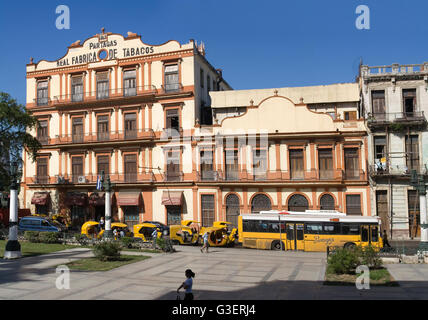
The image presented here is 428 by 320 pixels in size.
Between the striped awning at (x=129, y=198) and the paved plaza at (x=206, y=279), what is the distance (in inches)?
501

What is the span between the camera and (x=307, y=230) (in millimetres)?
25719

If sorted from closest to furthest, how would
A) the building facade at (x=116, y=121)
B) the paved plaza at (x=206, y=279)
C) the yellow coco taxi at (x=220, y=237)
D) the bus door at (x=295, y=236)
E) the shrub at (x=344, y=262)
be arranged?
the paved plaza at (x=206, y=279), the shrub at (x=344, y=262), the bus door at (x=295, y=236), the yellow coco taxi at (x=220, y=237), the building facade at (x=116, y=121)

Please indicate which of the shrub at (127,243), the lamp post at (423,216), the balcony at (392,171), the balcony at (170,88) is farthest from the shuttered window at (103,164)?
the lamp post at (423,216)

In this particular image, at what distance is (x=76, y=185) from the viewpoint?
125 ft

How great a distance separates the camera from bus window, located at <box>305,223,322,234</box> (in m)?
25.4

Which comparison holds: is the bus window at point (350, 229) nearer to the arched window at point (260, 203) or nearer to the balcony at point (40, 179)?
the arched window at point (260, 203)

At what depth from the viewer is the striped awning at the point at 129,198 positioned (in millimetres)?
35897

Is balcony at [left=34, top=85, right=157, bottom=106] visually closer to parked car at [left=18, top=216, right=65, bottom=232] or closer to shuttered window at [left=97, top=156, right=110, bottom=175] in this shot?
shuttered window at [left=97, top=156, right=110, bottom=175]

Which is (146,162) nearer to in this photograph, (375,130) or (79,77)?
(79,77)

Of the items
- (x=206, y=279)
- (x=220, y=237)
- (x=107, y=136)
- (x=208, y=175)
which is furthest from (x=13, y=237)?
(x=107, y=136)

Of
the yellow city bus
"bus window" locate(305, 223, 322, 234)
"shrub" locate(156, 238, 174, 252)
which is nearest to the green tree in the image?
"shrub" locate(156, 238, 174, 252)

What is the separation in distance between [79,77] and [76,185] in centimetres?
1079
